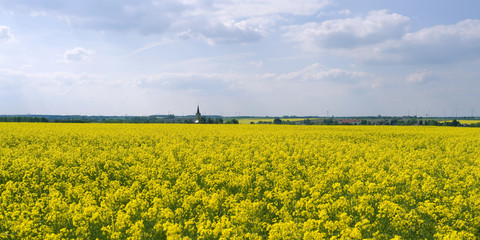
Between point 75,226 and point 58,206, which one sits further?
point 58,206

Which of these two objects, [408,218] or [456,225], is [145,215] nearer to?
[408,218]

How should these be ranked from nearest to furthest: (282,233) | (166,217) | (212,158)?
1. (282,233)
2. (166,217)
3. (212,158)

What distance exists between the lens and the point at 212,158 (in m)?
16.7

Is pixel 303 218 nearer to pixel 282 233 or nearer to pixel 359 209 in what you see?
pixel 359 209

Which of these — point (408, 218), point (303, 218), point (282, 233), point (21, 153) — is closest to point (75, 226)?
point (282, 233)

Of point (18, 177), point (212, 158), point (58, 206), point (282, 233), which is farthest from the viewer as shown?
point (212, 158)

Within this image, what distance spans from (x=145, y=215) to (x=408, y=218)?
6.35 m

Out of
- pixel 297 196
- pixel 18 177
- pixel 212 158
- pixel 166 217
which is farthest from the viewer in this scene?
pixel 212 158

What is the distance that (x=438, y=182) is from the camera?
12055 mm

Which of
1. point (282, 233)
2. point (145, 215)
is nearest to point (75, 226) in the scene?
point (145, 215)

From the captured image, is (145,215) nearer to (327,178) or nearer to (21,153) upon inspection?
(327,178)

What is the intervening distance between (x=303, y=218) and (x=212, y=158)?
8.71 m

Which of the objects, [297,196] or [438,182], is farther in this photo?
[438,182]

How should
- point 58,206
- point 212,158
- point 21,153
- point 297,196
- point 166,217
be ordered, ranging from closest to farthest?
point 166,217 < point 58,206 < point 297,196 < point 212,158 < point 21,153
